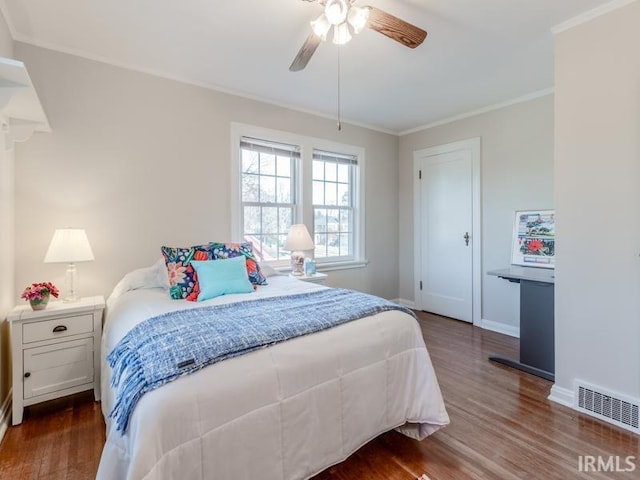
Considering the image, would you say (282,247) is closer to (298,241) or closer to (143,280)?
(298,241)

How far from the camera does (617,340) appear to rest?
197 cm

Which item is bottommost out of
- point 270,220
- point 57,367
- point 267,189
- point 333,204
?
point 57,367

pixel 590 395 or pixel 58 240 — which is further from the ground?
pixel 58 240

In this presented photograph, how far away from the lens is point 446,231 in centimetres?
417

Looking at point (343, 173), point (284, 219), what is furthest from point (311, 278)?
point (343, 173)

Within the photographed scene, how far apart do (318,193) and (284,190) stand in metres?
0.47

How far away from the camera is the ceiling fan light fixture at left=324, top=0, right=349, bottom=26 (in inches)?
62.7

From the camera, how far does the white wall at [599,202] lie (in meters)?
1.91

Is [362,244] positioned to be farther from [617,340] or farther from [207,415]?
[207,415]

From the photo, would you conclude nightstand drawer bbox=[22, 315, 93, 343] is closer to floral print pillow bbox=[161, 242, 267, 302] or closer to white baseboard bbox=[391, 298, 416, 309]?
floral print pillow bbox=[161, 242, 267, 302]

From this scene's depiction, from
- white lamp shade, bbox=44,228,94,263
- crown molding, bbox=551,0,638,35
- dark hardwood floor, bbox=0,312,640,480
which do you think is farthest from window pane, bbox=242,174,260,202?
crown molding, bbox=551,0,638,35

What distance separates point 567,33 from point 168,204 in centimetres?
323

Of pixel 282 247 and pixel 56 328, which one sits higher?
pixel 282 247

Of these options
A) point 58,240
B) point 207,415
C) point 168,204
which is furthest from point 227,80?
point 207,415
